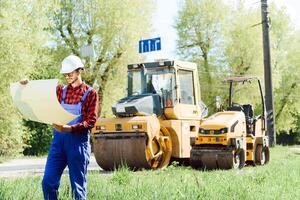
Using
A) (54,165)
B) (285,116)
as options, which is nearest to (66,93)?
(54,165)

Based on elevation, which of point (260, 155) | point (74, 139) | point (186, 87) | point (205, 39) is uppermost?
point (205, 39)

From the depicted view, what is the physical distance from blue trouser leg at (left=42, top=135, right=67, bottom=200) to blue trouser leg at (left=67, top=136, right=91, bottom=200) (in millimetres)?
137

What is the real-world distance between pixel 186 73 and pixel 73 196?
29.5 ft

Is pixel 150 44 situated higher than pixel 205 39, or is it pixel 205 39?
pixel 205 39

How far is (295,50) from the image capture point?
43844 mm

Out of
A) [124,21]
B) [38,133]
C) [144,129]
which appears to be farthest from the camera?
[124,21]

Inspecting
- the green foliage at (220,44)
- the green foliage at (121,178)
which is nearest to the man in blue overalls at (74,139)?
the green foliage at (121,178)

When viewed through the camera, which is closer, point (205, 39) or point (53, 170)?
point (53, 170)

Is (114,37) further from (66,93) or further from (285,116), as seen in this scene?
(66,93)

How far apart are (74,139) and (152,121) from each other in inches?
282

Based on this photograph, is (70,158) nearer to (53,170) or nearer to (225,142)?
(53,170)

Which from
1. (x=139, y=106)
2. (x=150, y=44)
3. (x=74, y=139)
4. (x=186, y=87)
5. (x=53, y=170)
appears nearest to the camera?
(x=74, y=139)

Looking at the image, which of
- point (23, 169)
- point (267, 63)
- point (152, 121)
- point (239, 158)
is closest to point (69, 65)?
point (152, 121)

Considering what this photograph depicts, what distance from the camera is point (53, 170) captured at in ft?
19.7
